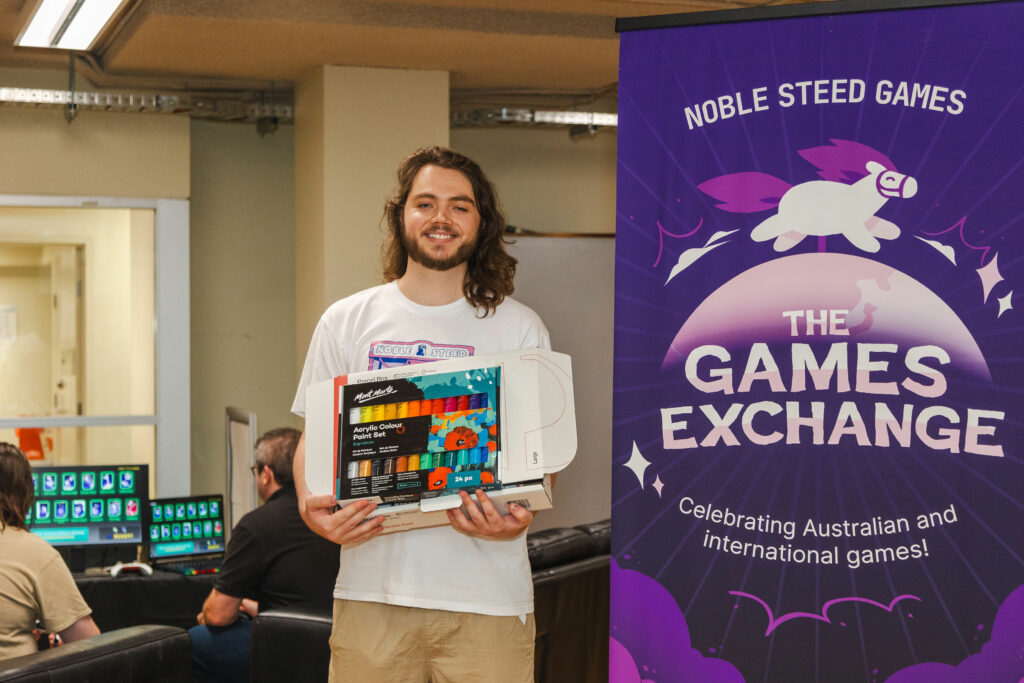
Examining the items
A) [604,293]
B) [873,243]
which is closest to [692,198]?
[873,243]

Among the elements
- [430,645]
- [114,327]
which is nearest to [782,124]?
[430,645]

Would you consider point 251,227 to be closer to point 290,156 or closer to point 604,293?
point 290,156

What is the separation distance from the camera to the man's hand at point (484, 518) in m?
2.04

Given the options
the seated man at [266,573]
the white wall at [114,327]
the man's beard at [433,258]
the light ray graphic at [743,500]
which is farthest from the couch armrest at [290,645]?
the white wall at [114,327]

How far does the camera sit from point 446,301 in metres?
2.28

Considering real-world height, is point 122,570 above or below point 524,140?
below

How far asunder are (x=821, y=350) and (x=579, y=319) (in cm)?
327

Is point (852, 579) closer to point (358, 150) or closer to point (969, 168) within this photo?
point (969, 168)

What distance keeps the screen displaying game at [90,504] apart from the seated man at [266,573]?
1.13m

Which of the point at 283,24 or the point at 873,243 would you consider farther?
the point at 283,24

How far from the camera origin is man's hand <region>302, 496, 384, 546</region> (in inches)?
81.3

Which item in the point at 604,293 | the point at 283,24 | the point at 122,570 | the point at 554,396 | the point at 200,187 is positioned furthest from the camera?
the point at 200,187

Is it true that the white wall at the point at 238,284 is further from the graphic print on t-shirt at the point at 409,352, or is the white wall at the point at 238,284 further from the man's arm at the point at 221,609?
the graphic print on t-shirt at the point at 409,352

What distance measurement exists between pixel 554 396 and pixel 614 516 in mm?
399
